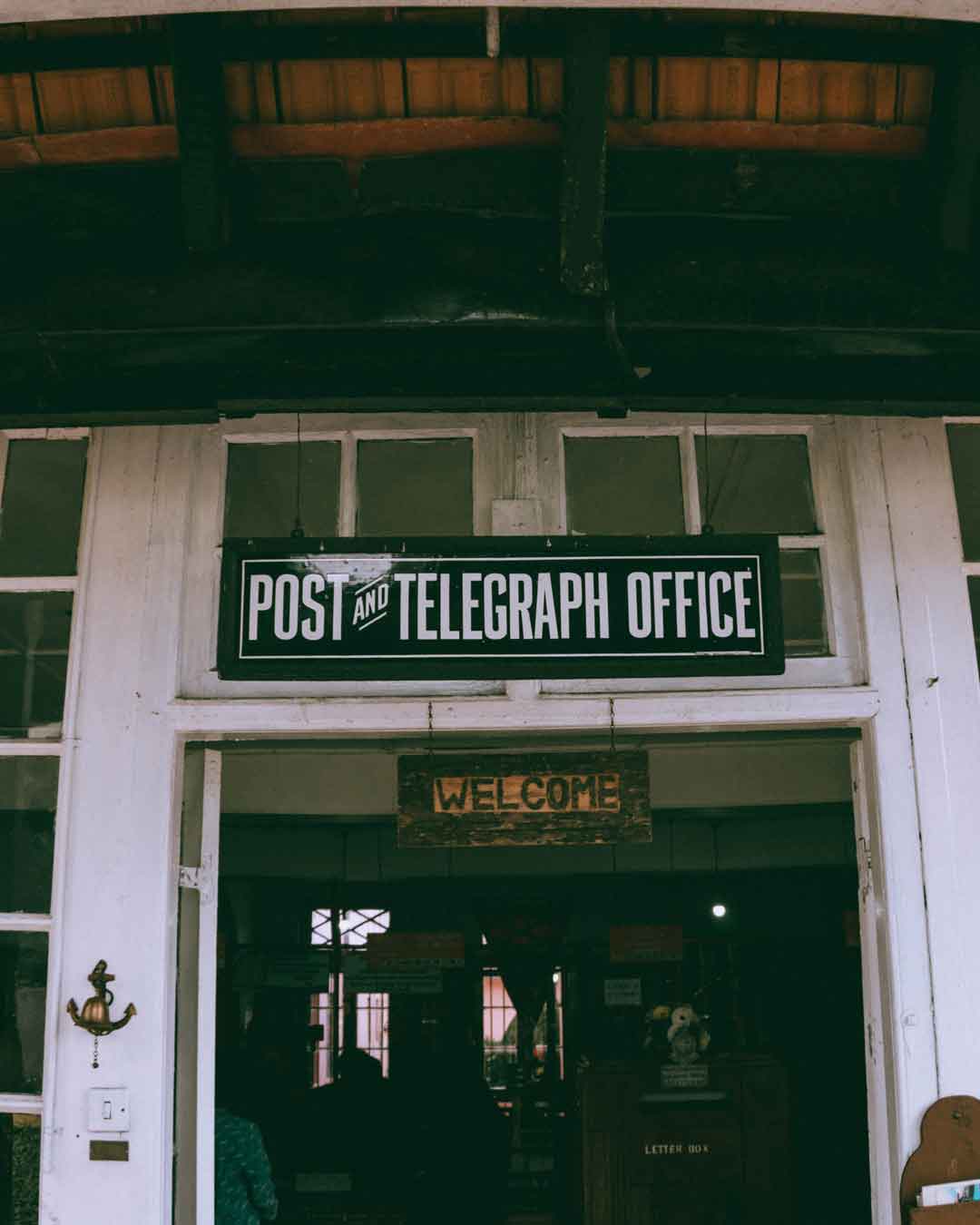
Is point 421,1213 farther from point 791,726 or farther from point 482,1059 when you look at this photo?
point 791,726

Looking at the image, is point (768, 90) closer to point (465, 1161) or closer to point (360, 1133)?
point (465, 1161)

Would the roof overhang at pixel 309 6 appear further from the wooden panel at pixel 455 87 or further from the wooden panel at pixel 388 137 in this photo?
the wooden panel at pixel 388 137

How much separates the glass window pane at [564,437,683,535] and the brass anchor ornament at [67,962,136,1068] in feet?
6.10

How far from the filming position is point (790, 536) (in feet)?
12.1

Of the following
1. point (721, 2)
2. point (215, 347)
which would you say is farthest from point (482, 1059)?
point (721, 2)

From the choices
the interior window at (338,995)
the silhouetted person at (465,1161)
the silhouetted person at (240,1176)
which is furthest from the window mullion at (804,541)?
the interior window at (338,995)

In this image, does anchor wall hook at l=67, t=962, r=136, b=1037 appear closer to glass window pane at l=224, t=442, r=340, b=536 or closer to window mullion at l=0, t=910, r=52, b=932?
window mullion at l=0, t=910, r=52, b=932

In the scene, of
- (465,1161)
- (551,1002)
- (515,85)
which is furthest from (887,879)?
(551,1002)

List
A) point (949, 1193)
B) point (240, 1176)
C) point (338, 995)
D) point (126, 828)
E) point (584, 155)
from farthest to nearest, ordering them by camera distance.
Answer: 1. point (338, 995)
2. point (240, 1176)
3. point (126, 828)
4. point (949, 1193)
5. point (584, 155)

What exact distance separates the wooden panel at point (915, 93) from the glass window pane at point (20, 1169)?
11.6 ft

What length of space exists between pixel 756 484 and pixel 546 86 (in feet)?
4.55

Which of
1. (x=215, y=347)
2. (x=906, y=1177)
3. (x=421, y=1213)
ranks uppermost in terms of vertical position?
(x=215, y=347)

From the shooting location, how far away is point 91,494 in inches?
145

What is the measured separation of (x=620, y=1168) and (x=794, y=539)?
516 centimetres
